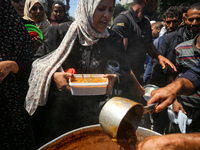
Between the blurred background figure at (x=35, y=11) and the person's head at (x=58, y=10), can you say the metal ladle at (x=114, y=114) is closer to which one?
the blurred background figure at (x=35, y=11)

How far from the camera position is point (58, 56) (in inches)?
55.1

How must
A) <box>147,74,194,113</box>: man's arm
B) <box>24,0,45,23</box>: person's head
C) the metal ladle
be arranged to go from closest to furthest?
1. the metal ladle
2. <box>147,74,194,113</box>: man's arm
3. <box>24,0,45,23</box>: person's head

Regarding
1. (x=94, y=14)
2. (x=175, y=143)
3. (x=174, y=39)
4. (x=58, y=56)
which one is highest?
(x=94, y=14)

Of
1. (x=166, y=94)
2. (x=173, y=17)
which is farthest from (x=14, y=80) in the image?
(x=173, y=17)

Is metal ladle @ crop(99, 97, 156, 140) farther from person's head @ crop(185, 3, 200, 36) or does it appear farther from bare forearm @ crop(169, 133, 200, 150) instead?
person's head @ crop(185, 3, 200, 36)

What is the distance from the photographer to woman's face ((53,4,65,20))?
10.8 feet

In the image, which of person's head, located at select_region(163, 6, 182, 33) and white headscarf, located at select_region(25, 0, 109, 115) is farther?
person's head, located at select_region(163, 6, 182, 33)

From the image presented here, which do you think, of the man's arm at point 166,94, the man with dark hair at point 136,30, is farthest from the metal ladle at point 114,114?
the man with dark hair at point 136,30

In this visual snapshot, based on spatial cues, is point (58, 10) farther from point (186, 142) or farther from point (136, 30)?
point (186, 142)

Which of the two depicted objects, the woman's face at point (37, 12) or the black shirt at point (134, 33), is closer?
the black shirt at point (134, 33)

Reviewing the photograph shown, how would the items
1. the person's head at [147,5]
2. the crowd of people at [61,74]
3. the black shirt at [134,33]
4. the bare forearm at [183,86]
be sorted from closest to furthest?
the bare forearm at [183,86] → the crowd of people at [61,74] → the black shirt at [134,33] → the person's head at [147,5]

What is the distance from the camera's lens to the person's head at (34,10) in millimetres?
2486

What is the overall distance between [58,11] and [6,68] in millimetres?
2584

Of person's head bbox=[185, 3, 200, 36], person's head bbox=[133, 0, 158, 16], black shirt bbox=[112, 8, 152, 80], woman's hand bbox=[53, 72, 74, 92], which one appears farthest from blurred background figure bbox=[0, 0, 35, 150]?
person's head bbox=[185, 3, 200, 36]
